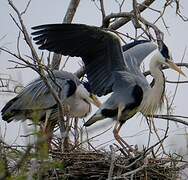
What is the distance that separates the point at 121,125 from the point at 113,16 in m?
0.95

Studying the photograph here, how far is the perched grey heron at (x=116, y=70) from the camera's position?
14.8 feet

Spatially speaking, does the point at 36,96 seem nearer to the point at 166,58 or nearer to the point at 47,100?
the point at 47,100

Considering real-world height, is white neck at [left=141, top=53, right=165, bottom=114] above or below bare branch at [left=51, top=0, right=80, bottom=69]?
below

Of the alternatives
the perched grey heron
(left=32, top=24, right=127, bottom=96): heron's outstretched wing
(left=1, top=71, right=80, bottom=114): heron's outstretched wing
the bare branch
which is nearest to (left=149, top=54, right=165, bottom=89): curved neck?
the perched grey heron

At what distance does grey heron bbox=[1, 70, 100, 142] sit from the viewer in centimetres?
548

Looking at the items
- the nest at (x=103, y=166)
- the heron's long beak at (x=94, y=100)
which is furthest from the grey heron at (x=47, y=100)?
the nest at (x=103, y=166)

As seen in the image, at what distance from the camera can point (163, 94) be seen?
194 inches

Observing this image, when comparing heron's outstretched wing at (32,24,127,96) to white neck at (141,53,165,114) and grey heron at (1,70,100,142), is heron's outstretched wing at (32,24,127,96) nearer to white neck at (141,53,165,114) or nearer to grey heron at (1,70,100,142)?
white neck at (141,53,165,114)

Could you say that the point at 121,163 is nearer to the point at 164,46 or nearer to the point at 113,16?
the point at 164,46

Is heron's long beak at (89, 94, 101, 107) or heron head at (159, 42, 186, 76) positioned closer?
heron head at (159, 42, 186, 76)

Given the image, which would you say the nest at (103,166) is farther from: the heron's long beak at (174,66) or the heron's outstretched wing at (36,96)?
the heron's outstretched wing at (36,96)

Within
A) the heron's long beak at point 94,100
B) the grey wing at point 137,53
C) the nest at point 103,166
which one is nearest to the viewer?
the nest at point 103,166

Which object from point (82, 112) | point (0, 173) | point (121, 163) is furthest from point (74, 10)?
point (0, 173)

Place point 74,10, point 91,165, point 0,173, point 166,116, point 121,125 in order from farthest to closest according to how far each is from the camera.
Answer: point 74,10 → point 121,125 → point 166,116 → point 91,165 → point 0,173
